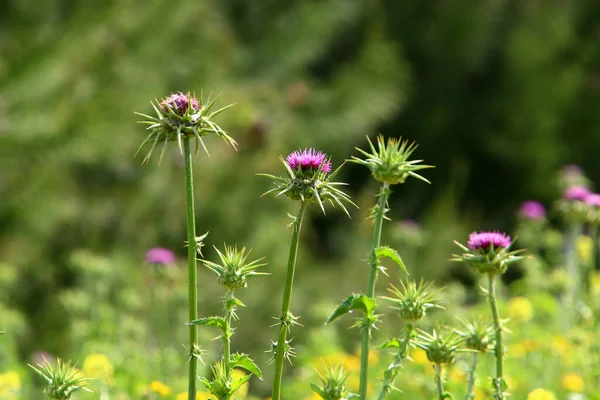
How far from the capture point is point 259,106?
26.1ft

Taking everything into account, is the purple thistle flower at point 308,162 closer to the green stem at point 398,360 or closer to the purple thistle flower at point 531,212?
the green stem at point 398,360

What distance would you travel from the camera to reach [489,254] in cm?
164

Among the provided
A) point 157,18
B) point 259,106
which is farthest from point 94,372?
point 259,106

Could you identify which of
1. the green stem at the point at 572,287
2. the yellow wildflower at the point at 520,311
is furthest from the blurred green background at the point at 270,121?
the green stem at the point at 572,287

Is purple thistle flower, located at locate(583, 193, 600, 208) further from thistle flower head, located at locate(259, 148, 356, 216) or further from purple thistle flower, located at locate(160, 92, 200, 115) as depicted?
purple thistle flower, located at locate(160, 92, 200, 115)

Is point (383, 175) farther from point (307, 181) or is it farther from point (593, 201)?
point (593, 201)

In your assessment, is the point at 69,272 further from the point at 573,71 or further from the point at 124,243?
the point at 573,71

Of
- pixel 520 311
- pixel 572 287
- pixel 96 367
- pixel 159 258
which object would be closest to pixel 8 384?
pixel 96 367

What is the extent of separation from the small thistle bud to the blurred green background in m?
2.27

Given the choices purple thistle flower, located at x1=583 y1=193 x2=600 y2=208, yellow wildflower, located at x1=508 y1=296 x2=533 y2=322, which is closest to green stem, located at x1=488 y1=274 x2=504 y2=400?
purple thistle flower, located at x1=583 y1=193 x2=600 y2=208

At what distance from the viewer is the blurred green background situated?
18.5ft

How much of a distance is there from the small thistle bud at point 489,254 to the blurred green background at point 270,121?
2270mm

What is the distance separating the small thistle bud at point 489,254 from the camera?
163cm

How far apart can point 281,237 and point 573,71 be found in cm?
509
